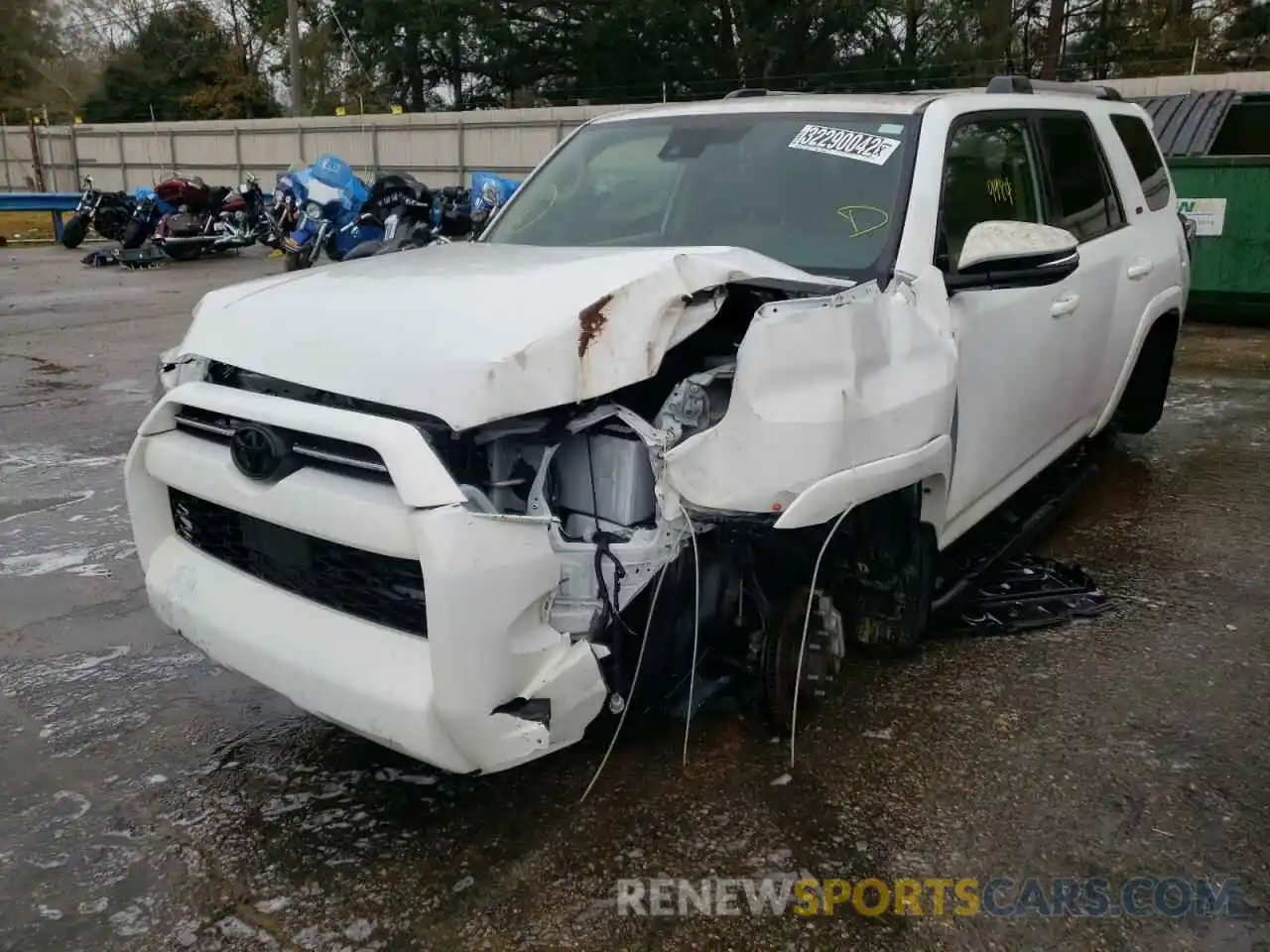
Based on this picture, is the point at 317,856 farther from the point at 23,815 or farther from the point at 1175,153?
the point at 1175,153

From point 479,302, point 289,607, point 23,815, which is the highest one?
point 479,302

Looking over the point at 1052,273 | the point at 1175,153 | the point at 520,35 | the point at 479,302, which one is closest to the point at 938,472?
the point at 1052,273

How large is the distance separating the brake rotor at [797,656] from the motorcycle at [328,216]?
40.9 feet

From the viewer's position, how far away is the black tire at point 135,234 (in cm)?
1811

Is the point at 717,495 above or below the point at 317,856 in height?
above

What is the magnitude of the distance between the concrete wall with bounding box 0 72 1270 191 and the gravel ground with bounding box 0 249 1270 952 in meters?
14.0

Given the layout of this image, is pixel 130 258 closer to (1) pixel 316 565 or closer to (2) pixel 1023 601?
(2) pixel 1023 601

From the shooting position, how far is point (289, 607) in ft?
8.48

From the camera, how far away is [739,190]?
3.64 meters

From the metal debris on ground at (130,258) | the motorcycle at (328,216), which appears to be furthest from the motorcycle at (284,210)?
the metal debris on ground at (130,258)

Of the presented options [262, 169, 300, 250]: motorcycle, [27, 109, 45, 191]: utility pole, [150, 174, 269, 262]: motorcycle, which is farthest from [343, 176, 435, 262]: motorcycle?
[27, 109, 45, 191]: utility pole

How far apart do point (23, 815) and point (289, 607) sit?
103cm

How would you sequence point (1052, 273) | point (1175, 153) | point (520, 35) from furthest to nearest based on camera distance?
point (520, 35) < point (1175, 153) < point (1052, 273)

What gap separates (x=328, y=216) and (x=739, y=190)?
1212 centimetres
